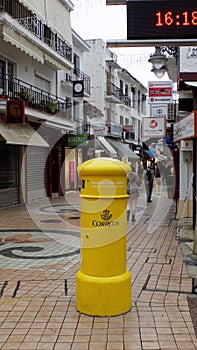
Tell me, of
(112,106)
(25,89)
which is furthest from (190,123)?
(112,106)

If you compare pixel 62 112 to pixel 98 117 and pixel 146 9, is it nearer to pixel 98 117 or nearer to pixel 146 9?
pixel 98 117

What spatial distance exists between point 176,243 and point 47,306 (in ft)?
14.9

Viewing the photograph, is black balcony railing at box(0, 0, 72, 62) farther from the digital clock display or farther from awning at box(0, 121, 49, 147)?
the digital clock display

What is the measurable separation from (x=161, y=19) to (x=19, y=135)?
10824 mm

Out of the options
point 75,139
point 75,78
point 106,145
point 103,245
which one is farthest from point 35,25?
point 103,245

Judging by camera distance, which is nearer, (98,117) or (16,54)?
(16,54)

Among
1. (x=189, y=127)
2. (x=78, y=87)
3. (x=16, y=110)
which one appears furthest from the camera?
(x=78, y=87)

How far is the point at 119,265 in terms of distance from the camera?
191 inches

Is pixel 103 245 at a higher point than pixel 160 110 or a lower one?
lower

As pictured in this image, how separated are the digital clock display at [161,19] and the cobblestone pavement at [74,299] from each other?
331 cm

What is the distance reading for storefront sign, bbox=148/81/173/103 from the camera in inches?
704

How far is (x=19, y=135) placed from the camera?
15.1 meters

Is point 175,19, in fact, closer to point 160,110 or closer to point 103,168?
point 103,168

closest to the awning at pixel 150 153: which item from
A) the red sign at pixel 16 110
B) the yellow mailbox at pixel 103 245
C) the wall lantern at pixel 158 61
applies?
the red sign at pixel 16 110
